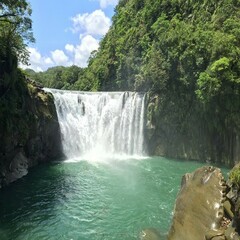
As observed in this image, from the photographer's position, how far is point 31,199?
854 inches

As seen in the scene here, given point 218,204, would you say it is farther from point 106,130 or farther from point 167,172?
point 106,130

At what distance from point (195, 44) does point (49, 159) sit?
20242 millimetres

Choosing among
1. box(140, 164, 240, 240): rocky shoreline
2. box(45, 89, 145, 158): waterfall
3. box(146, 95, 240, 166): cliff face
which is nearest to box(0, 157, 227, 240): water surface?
box(140, 164, 240, 240): rocky shoreline

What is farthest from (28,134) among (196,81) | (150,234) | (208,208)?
(208,208)

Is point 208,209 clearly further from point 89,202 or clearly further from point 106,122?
point 106,122

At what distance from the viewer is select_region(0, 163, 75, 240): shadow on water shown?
1739 centimetres

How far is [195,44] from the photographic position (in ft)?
118

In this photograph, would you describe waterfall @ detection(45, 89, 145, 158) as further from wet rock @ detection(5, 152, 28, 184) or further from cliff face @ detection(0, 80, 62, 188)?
wet rock @ detection(5, 152, 28, 184)

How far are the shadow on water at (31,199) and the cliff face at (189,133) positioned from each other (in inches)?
536

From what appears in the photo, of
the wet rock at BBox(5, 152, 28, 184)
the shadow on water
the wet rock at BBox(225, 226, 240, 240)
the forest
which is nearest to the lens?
the wet rock at BBox(225, 226, 240, 240)

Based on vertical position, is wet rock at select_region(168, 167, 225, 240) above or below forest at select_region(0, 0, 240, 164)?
below

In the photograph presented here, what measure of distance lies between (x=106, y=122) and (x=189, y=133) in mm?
10462

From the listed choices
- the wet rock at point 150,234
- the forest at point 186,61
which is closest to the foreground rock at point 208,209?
the wet rock at point 150,234

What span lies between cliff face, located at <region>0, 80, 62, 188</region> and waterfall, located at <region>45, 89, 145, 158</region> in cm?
379
